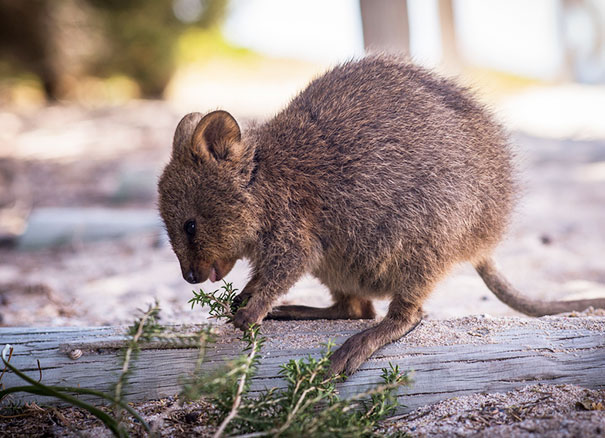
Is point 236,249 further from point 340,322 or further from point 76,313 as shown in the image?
point 76,313

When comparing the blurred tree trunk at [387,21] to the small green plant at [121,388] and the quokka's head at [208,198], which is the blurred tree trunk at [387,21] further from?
the small green plant at [121,388]

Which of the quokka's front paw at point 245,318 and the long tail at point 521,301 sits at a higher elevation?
the quokka's front paw at point 245,318

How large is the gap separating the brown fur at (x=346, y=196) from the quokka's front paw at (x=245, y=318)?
0.04m

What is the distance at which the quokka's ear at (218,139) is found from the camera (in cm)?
348

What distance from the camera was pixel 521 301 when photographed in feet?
13.1

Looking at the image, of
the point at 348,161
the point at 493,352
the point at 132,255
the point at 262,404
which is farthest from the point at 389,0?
the point at 262,404

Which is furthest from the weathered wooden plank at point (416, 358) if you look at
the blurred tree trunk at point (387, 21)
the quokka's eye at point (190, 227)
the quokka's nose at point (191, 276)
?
the blurred tree trunk at point (387, 21)

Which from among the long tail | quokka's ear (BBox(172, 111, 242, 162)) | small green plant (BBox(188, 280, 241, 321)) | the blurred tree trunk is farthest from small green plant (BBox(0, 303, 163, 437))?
the blurred tree trunk

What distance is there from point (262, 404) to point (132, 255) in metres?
4.51

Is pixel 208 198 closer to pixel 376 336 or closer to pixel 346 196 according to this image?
pixel 346 196

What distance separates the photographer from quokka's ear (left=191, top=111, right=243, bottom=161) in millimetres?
3477

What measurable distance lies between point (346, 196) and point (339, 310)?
84 cm

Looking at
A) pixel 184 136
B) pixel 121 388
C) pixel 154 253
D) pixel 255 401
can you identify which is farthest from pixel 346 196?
pixel 154 253

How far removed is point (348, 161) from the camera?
11.8 ft
